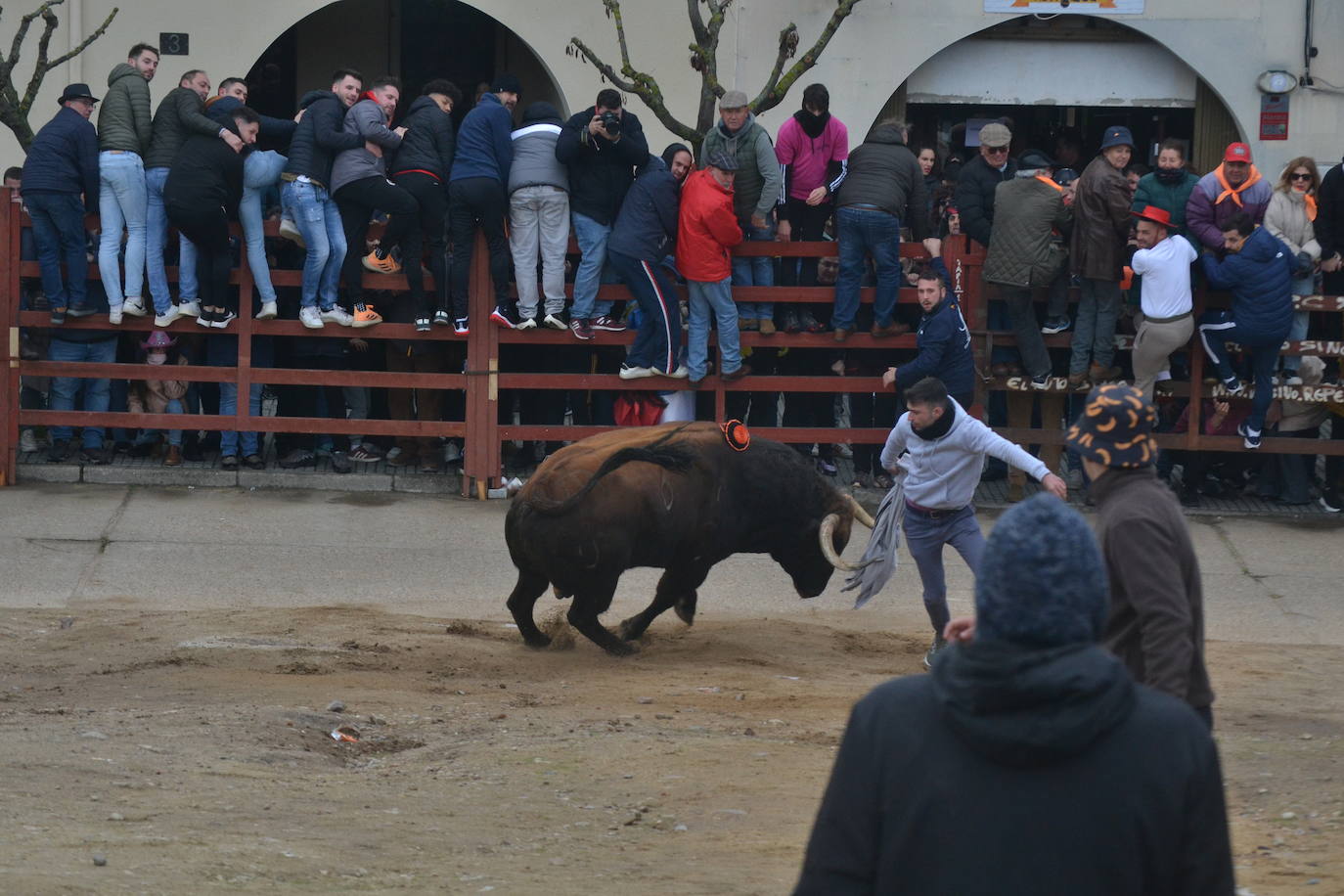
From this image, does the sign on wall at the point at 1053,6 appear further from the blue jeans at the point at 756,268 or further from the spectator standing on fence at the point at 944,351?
the spectator standing on fence at the point at 944,351

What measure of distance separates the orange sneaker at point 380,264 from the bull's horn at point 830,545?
432 cm

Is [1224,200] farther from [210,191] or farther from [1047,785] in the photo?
[1047,785]

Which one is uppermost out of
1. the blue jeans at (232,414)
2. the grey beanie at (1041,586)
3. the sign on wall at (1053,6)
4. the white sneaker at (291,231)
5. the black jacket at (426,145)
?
the sign on wall at (1053,6)

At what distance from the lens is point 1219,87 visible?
16.0 m

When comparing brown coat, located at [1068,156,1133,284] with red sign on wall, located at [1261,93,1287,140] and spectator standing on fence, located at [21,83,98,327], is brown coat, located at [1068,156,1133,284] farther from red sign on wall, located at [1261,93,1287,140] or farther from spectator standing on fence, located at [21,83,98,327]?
spectator standing on fence, located at [21,83,98,327]

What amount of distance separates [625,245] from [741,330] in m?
1.19

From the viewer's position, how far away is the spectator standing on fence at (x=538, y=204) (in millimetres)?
11695

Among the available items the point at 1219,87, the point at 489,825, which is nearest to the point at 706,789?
the point at 489,825

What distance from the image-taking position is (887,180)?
38.8ft

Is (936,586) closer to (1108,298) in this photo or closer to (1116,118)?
(1108,298)

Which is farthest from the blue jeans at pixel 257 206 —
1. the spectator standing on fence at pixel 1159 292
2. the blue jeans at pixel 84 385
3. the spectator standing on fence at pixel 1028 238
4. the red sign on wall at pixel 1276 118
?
the red sign on wall at pixel 1276 118

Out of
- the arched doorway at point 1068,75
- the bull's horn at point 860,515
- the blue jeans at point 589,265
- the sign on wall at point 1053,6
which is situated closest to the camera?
the bull's horn at point 860,515

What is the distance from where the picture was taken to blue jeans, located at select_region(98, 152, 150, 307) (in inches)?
452

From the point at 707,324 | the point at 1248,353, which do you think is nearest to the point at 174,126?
the point at 707,324
